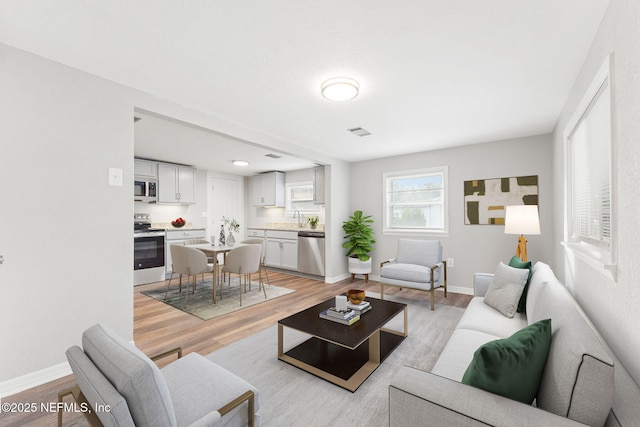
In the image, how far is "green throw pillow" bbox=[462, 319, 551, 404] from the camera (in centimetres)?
104

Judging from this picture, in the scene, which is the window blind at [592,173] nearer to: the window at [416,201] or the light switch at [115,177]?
the window at [416,201]

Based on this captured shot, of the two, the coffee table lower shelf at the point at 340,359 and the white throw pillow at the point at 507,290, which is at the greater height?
the white throw pillow at the point at 507,290

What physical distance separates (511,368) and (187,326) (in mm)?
3150

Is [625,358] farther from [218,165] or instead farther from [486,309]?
[218,165]

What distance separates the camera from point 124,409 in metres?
0.87

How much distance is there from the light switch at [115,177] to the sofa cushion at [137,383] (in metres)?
1.77

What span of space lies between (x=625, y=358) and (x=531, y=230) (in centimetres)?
235

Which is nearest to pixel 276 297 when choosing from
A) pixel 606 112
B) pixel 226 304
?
pixel 226 304

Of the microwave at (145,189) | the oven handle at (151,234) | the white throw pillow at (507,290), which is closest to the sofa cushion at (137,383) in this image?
the white throw pillow at (507,290)

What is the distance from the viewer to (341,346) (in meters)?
2.41

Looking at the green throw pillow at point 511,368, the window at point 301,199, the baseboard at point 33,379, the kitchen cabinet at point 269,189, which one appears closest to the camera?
the green throw pillow at point 511,368

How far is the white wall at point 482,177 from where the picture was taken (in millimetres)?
3965

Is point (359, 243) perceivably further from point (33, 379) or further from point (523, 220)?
point (33, 379)

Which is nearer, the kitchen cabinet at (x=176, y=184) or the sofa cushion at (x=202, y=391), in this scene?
the sofa cushion at (x=202, y=391)
